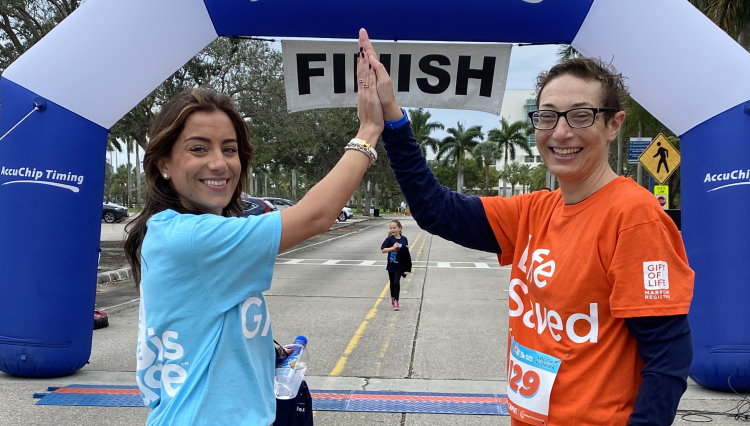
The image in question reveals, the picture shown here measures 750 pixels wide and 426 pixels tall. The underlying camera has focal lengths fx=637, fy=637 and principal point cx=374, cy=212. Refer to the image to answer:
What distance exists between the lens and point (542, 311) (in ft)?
6.13

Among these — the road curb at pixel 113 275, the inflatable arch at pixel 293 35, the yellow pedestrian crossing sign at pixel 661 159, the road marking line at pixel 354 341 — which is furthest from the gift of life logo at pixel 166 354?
the yellow pedestrian crossing sign at pixel 661 159

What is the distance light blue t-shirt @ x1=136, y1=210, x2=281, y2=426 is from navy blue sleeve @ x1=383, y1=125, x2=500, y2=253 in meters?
0.69

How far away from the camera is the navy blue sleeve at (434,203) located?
7.06 feet

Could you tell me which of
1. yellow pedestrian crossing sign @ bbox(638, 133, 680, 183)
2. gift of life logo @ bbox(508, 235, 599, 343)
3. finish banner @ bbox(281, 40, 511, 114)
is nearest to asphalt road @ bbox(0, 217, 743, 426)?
finish banner @ bbox(281, 40, 511, 114)

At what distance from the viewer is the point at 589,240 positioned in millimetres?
1745

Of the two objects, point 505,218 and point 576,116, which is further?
point 505,218

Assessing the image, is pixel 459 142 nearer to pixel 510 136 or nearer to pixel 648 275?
pixel 510 136

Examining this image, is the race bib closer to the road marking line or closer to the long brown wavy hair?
the long brown wavy hair

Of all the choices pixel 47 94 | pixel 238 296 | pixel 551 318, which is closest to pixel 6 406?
pixel 47 94

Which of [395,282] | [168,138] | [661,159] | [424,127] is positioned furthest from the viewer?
[424,127]

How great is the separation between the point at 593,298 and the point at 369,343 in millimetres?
5791

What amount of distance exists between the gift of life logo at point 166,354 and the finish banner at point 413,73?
A: 4008 millimetres

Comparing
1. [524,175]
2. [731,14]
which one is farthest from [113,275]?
[524,175]

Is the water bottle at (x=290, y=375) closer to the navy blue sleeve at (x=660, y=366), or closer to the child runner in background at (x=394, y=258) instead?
the navy blue sleeve at (x=660, y=366)
